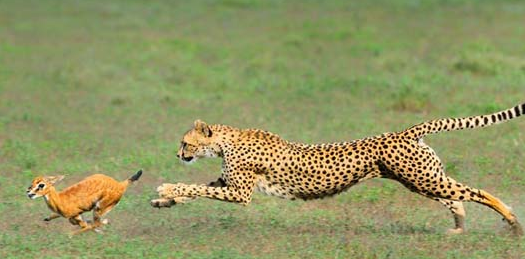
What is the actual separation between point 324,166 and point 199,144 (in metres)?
0.94

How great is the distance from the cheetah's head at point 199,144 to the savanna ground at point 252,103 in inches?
21.2

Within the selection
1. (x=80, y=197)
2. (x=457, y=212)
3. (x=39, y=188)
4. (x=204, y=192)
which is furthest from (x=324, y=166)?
(x=39, y=188)

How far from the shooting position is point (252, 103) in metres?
14.8

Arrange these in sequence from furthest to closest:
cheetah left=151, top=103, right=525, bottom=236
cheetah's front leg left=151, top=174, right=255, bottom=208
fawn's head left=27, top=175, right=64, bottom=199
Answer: cheetah's front leg left=151, top=174, right=255, bottom=208
cheetah left=151, top=103, right=525, bottom=236
fawn's head left=27, top=175, right=64, bottom=199

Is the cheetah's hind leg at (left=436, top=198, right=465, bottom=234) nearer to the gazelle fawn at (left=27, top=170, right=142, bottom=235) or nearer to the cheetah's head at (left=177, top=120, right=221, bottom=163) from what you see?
the cheetah's head at (left=177, top=120, right=221, bottom=163)

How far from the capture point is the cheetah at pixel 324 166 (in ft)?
27.4

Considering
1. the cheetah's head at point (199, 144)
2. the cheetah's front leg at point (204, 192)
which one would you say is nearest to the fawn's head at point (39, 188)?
the cheetah's front leg at point (204, 192)

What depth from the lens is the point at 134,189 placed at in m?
10.3

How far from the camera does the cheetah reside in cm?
836

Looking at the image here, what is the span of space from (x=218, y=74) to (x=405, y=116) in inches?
143

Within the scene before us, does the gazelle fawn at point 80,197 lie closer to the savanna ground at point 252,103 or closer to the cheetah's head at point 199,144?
the savanna ground at point 252,103

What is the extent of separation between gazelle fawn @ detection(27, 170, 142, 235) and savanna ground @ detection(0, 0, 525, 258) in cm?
16

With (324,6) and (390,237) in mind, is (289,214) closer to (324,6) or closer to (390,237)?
Answer: (390,237)

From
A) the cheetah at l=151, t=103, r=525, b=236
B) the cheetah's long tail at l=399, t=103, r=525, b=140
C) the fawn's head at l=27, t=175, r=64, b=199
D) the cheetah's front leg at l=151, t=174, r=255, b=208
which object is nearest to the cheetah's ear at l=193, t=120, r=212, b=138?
the cheetah at l=151, t=103, r=525, b=236
